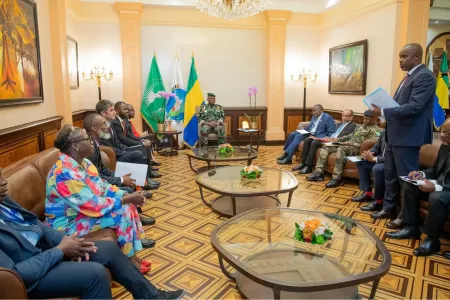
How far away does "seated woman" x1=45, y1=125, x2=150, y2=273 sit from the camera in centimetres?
203

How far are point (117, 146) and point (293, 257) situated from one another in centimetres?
302

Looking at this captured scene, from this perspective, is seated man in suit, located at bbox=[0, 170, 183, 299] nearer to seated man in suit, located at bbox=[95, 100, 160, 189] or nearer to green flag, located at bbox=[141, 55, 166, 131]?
seated man in suit, located at bbox=[95, 100, 160, 189]

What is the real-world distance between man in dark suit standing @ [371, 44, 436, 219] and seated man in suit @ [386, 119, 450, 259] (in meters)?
0.20

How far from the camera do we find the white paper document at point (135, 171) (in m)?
3.08

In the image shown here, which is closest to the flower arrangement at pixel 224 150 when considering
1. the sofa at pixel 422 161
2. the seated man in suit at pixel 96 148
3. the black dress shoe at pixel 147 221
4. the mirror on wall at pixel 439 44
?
the sofa at pixel 422 161

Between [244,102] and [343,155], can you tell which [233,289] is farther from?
[244,102]

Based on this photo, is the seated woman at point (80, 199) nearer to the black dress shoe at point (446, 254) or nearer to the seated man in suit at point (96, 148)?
the seated man in suit at point (96, 148)

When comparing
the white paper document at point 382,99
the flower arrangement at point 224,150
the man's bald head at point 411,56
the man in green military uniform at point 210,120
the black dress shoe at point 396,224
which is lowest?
the black dress shoe at point 396,224

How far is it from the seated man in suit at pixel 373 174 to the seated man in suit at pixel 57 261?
9.09 ft

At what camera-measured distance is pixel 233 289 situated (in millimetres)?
2252

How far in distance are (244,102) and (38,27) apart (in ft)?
16.1

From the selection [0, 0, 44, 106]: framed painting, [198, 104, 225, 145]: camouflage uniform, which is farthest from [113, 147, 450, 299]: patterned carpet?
[198, 104, 225, 145]: camouflage uniform

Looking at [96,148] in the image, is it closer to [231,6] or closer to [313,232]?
[313,232]

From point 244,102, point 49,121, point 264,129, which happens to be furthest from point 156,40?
point 49,121
